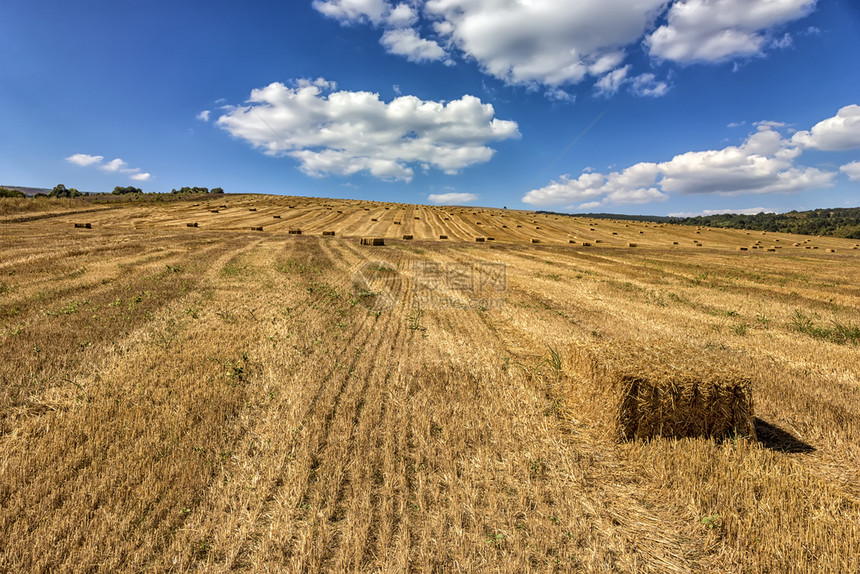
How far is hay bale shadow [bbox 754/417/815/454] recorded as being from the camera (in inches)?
219

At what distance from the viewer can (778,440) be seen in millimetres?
5805

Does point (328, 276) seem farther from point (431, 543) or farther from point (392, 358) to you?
point (431, 543)

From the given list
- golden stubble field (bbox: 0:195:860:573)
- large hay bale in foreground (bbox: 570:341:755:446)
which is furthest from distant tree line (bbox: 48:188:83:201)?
large hay bale in foreground (bbox: 570:341:755:446)

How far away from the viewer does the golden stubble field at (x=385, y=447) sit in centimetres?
373

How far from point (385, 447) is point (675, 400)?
185 inches

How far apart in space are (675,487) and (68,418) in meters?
9.13

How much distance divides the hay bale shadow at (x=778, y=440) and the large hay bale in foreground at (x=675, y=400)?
0.46 meters

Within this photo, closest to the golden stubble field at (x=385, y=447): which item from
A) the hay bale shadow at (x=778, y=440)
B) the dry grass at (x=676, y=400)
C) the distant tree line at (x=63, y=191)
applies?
the hay bale shadow at (x=778, y=440)

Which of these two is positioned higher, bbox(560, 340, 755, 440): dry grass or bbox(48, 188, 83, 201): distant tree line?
bbox(48, 188, 83, 201): distant tree line

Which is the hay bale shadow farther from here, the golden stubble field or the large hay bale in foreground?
the large hay bale in foreground

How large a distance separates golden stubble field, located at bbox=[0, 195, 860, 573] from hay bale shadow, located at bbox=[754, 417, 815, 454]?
51 millimetres

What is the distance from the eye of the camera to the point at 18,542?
3531 millimetres

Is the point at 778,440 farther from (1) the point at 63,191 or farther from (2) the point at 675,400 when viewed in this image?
(1) the point at 63,191

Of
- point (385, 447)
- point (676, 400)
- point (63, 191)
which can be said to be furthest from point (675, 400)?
point (63, 191)
